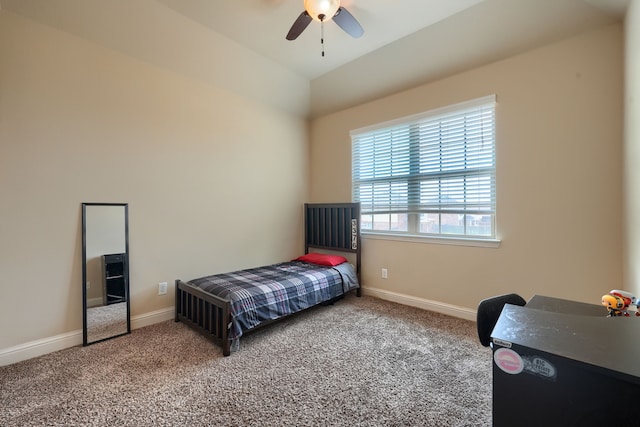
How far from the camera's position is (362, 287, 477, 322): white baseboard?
286 centimetres

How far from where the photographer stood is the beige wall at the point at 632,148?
1.69m

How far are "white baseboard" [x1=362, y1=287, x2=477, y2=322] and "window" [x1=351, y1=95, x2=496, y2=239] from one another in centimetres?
75

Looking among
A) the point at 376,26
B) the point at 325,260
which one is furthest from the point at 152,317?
the point at 376,26

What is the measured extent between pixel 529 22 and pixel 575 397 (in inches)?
109

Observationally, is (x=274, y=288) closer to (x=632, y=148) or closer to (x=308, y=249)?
(x=308, y=249)

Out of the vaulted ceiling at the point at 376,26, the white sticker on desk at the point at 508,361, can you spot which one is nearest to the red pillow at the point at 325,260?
the vaulted ceiling at the point at 376,26

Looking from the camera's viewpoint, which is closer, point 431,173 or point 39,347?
point 39,347

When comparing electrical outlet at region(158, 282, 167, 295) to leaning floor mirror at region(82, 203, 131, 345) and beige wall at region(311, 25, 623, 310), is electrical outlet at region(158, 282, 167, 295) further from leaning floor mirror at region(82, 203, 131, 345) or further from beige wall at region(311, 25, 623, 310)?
beige wall at region(311, 25, 623, 310)

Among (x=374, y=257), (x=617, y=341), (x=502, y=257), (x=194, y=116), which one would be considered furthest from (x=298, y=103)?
(x=617, y=341)

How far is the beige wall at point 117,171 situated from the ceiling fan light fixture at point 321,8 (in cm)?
166

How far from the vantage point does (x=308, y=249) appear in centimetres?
427

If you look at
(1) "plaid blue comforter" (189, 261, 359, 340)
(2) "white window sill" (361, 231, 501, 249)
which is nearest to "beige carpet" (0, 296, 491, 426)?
(1) "plaid blue comforter" (189, 261, 359, 340)

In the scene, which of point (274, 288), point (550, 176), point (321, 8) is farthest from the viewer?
point (274, 288)

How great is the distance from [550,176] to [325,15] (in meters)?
2.28
